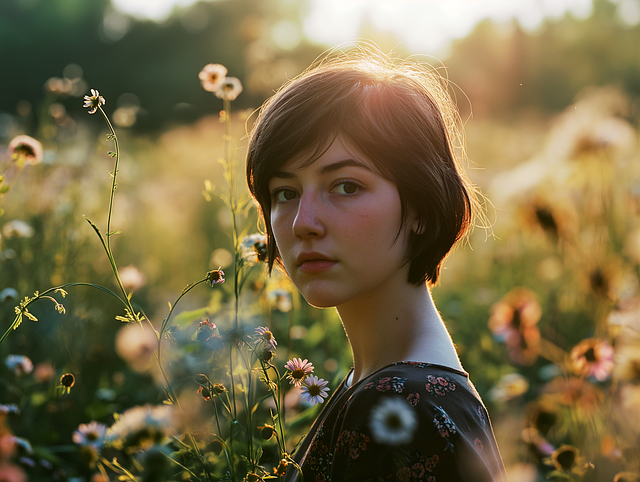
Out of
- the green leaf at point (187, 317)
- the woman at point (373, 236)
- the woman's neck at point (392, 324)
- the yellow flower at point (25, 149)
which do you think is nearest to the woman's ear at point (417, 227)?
the woman at point (373, 236)

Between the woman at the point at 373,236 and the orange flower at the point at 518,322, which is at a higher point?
the woman at the point at 373,236

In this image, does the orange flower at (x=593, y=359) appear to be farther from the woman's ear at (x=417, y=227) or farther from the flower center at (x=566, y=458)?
the woman's ear at (x=417, y=227)

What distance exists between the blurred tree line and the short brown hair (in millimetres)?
15405

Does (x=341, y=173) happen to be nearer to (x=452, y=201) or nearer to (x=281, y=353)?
(x=452, y=201)

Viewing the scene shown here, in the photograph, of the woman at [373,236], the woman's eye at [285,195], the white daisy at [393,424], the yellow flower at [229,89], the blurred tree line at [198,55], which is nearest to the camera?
the white daisy at [393,424]

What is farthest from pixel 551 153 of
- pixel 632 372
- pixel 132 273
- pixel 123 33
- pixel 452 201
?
pixel 123 33

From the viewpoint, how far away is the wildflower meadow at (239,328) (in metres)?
1.12

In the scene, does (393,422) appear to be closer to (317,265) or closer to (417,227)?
(317,265)

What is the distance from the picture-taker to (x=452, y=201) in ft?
4.79

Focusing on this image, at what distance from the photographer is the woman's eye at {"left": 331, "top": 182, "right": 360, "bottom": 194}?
1.24 metres

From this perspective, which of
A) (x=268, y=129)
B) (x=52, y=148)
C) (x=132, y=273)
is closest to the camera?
(x=268, y=129)

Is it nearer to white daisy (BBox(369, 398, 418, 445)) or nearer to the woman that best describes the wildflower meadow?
white daisy (BBox(369, 398, 418, 445))

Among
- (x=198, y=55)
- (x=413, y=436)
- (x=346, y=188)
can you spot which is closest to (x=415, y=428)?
(x=413, y=436)

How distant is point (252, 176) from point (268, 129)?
17 cm
